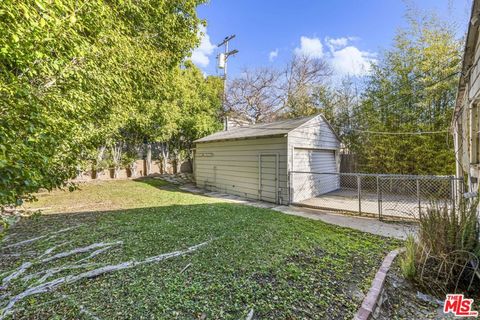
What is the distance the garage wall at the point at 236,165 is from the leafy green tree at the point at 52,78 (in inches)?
177

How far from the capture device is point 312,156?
8.54m

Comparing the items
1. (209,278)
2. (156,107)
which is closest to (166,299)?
(209,278)

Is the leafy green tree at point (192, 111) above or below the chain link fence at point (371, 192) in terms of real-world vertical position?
above

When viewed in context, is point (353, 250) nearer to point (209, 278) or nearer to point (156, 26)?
point (209, 278)

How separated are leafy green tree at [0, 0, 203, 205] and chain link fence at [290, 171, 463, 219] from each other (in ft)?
18.4

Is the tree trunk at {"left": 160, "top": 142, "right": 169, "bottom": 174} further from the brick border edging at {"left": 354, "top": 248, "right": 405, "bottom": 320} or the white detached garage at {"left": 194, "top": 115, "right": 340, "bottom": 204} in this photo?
the brick border edging at {"left": 354, "top": 248, "right": 405, "bottom": 320}

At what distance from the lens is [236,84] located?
18.5 meters

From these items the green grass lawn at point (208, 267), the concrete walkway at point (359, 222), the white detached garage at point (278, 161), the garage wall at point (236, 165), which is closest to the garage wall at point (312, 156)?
the white detached garage at point (278, 161)

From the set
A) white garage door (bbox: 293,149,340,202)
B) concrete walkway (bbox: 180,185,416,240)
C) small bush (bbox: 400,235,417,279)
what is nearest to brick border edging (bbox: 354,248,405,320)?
small bush (bbox: 400,235,417,279)

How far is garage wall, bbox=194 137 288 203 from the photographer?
24.4 feet

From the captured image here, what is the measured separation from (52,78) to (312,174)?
7.81m

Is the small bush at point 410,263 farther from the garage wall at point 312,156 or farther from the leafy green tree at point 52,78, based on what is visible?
the garage wall at point 312,156

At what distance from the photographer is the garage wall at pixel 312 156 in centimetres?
748

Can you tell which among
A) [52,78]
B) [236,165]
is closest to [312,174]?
[236,165]
